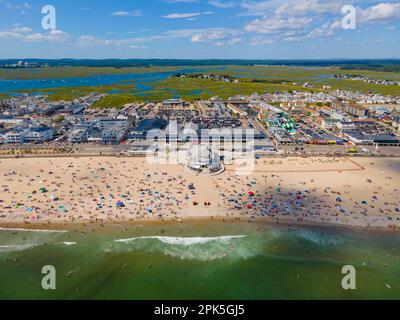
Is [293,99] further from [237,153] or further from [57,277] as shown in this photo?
[57,277]

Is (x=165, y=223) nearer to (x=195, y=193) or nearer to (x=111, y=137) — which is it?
(x=195, y=193)

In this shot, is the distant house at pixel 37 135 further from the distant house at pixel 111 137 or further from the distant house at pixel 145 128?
the distant house at pixel 145 128

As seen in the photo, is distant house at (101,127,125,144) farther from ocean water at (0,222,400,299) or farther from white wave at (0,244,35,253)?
white wave at (0,244,35,253)

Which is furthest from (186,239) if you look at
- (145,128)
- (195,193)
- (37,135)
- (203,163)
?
(37,135)

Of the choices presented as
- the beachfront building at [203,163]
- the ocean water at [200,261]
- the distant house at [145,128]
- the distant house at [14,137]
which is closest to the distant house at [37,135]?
the distant house at [14,137]

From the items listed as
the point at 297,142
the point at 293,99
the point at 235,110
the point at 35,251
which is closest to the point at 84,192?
the point at 35,251
